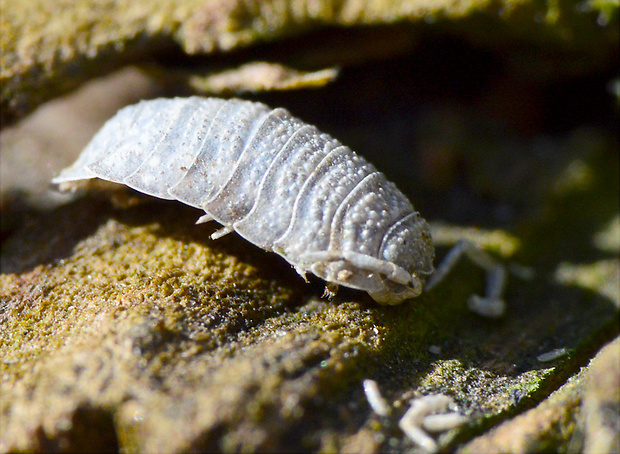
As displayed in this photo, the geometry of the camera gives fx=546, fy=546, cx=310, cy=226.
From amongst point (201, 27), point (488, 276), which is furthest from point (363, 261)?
point (201, 27)

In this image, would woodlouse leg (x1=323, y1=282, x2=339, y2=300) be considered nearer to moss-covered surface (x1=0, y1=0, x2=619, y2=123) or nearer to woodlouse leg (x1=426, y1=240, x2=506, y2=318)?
woodlouse leg (x1=426, y1=240, x2=506, y2=318)

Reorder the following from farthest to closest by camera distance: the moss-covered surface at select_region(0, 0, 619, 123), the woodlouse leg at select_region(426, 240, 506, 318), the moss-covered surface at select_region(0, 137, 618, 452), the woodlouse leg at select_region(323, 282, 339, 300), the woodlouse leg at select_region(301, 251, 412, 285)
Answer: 1. the moss-covered surface at select_region(0, 0, 619, 123)
2. the woodlouse leg at select_region(426, 240, 506, 318)
3. the woodlouse leg at select_region(323, 282, 339, 300)
4. the woodlouse leg at select_region(301, 251, 412, 285)
5. the moss-covered surface at select_region(0, 137, 618, 452)

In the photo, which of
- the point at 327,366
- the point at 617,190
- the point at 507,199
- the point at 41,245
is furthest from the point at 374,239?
the point at 617,190

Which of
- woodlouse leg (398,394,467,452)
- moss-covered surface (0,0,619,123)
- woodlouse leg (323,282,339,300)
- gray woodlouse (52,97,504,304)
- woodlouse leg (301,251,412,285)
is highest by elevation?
moss-covered surface (0,0,619,123)

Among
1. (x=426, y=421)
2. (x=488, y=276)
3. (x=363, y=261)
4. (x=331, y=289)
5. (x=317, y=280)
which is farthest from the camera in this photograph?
(x=488, y=276)

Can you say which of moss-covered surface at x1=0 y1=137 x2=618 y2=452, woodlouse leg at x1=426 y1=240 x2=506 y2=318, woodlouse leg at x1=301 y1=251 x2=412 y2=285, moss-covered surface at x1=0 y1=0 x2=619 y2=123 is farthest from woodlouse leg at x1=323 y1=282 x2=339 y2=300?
moss-covered surface at x1=0 y1=0 x2=619 y2=123

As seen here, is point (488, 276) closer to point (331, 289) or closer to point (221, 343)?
point (331, 289)
